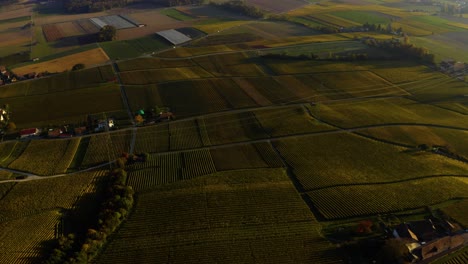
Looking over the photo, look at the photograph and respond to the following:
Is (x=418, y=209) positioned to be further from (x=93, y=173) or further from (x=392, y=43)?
(x=392, y=43)

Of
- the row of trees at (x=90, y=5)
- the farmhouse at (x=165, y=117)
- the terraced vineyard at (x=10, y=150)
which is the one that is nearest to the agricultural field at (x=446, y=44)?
the farmhouse at (x=165, y=117)

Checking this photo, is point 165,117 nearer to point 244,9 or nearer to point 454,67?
point 454,67

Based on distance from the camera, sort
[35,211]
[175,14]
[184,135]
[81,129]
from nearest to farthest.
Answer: [35,211] → [184,135] → [81,129] → [175,14]

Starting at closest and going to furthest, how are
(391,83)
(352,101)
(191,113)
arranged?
(191,113)
(352,101)
(391,83)

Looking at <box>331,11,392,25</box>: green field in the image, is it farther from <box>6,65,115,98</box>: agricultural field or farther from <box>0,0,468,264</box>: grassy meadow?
<box>6,65,115,98</box>: agricultural field

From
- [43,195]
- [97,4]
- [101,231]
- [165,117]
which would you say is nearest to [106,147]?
[165,117]

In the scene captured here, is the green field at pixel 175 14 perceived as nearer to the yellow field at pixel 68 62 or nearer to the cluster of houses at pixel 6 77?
the yellow field at pixel 68 62

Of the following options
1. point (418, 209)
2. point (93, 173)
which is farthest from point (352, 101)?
point (93, 173)
